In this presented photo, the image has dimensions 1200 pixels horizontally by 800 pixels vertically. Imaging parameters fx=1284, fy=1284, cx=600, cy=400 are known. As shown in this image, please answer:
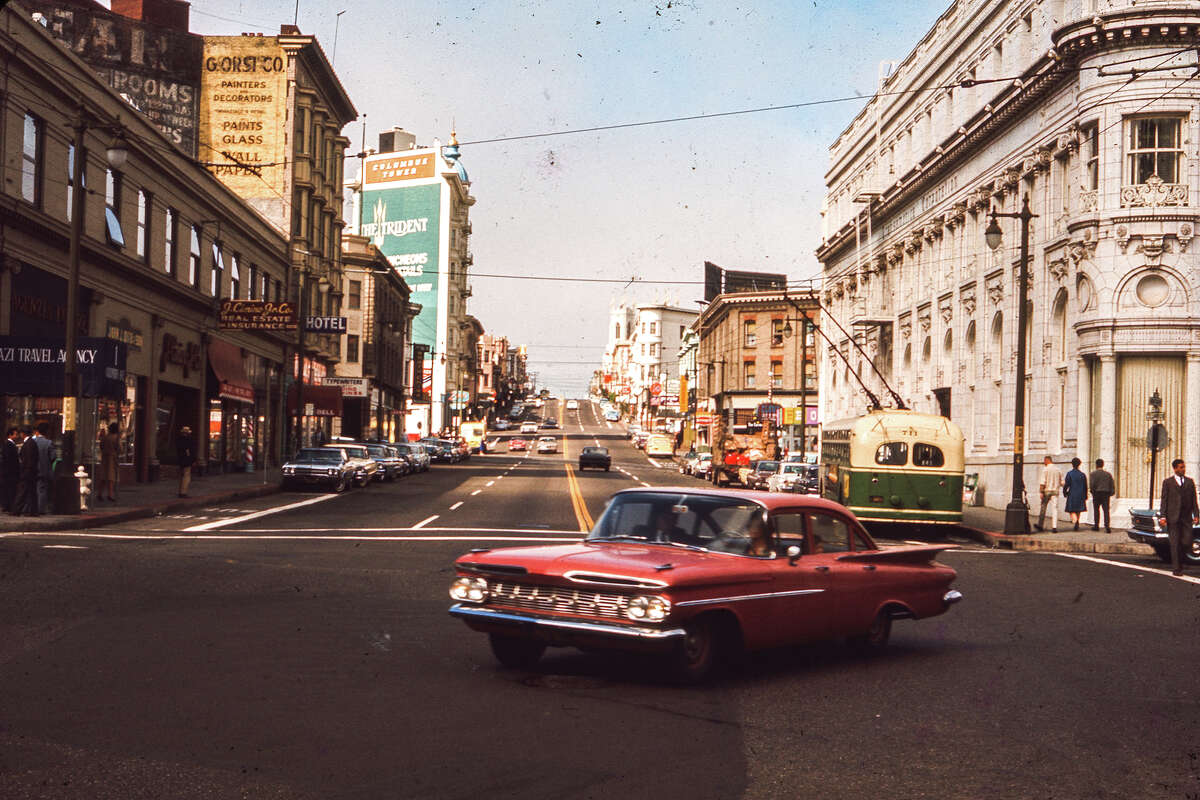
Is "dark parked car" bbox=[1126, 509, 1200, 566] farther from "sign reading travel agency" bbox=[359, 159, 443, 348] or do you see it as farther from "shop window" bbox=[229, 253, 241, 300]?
"sign reading travel agency" bbox=[359, 159, 443, 348]

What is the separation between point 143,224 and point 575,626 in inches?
A: 1317

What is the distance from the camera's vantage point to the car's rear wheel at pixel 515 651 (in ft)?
30.5

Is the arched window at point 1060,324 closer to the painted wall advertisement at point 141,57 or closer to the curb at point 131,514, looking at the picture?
the curb at point 131,514

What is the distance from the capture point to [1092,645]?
1176 centimetres

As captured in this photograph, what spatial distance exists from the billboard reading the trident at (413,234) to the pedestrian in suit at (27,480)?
103900 mm

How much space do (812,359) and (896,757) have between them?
8722 centimetres

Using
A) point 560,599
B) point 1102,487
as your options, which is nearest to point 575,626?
point 560,599

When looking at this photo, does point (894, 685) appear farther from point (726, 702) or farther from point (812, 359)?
point (812, 359)

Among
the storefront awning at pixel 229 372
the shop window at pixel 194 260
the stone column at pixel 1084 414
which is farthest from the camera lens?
the storefront awning at pixel 229 372

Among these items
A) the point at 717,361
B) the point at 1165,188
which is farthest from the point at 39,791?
the point at 717,361

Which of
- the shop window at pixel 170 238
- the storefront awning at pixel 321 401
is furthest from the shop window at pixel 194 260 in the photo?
the storefront awning at pixel 321 401

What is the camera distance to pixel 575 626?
8.39m

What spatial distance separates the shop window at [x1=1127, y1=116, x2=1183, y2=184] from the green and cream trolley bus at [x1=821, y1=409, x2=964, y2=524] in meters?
9.61

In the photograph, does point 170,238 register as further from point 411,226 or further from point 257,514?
point 411,226
